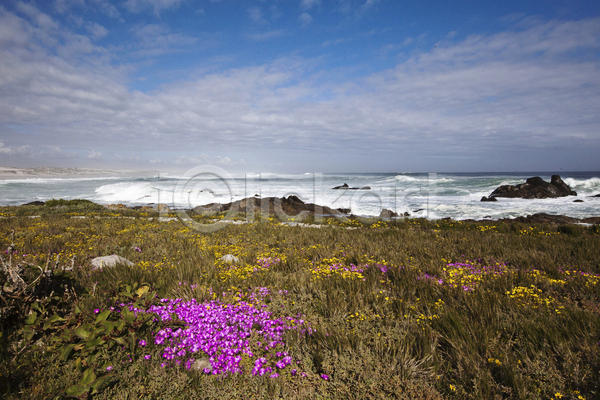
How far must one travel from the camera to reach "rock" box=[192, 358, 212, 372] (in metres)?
2.64

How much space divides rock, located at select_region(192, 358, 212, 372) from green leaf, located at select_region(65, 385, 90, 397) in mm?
845

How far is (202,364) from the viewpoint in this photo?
2713mm

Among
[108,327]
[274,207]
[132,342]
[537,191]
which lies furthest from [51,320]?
[537,191]

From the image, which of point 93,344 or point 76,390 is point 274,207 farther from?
point 76,390

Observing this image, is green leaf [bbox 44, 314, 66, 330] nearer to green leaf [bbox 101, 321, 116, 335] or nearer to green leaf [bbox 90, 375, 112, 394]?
green leaf [bbox 101, 321, 116, 335]

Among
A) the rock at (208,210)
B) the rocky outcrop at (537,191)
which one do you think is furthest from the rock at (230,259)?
the rocky outcrop at (537,191)

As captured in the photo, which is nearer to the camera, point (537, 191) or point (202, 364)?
point (202, 364)

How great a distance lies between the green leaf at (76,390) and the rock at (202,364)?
2.77 ft

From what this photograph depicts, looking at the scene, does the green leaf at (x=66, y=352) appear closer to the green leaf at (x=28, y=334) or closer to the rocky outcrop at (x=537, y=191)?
the green leaf at (x=28, y=334)

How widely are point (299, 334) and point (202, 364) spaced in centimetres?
108

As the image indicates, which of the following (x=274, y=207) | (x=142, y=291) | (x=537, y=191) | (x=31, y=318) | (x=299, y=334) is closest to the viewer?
(x=31, y=318)

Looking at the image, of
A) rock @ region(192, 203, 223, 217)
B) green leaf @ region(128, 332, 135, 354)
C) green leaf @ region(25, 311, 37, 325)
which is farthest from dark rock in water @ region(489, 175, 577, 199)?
green leaf @ region(25, 311, 37, 325)

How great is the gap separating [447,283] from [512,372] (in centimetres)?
235

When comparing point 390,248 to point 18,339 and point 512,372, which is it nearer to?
point 512,372
